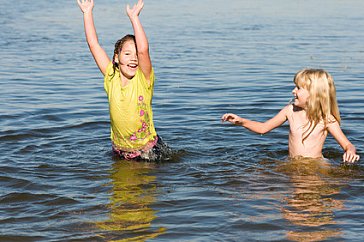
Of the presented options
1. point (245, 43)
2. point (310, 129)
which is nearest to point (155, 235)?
point (310, 129)

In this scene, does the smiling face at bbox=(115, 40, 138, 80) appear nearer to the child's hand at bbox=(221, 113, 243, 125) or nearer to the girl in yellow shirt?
the girl in yellow shirt

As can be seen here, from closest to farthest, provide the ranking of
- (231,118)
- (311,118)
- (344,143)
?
(231,118), (344,143), (311,118)

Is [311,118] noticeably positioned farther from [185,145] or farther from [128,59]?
[128,59]

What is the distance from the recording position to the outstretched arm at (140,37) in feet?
22.7

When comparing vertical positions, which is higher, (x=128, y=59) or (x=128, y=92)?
(x=128, y=59)

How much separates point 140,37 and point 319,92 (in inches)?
72.7

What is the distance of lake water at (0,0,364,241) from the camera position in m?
5.75

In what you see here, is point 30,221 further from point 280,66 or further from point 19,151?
point 280,66

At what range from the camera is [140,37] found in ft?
22.9

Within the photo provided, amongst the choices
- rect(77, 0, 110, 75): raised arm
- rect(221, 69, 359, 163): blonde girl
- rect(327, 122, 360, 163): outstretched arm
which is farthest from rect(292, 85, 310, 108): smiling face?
rect(77, 0, 110, 75): raised arm

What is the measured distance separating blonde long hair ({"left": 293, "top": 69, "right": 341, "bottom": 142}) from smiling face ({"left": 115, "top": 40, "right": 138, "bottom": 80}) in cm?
161

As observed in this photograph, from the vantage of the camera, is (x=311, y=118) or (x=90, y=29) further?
(x=311, y=118)

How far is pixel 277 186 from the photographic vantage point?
270 inches

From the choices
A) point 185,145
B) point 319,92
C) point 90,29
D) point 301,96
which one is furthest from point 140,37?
point 185,145
